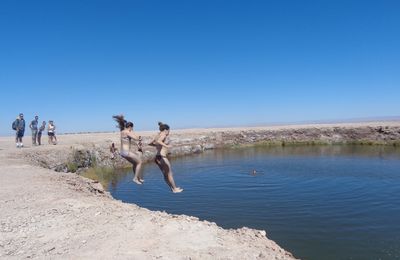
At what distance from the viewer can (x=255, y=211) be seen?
1587 centimetres

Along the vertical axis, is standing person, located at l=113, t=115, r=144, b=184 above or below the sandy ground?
above

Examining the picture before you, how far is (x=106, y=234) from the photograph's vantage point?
325 inches

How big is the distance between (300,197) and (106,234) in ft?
39.9

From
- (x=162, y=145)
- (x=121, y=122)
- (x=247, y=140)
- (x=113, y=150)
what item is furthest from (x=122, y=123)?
(x=247, y=140)

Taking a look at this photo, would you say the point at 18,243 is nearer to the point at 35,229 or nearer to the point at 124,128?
the point at 35,229

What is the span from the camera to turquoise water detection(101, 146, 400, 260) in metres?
12.2

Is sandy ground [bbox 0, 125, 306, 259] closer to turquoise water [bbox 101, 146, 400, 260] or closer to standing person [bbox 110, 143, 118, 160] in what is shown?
standing person [bbox 110, 143, 118, 160]

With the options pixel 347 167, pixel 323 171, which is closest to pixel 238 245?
pixel 323 171

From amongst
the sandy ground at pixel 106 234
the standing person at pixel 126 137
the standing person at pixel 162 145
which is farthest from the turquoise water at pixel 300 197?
the standing person at pixel 126 137

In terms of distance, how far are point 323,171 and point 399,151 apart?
41.2 feet

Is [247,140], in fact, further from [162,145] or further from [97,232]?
[97,232]

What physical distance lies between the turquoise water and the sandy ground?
394 cm

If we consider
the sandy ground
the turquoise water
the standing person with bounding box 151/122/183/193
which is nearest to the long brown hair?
the standing person with bounding box 151/122/183/193

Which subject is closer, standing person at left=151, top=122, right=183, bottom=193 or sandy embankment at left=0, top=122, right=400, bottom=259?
sandy embankment at left=0, top=122, right=400, bottom=259
